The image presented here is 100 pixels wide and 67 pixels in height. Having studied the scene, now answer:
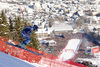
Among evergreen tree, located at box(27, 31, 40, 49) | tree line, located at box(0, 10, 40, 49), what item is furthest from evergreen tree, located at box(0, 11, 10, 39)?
evergreen tree, located at box(27, 31, 40, 49)

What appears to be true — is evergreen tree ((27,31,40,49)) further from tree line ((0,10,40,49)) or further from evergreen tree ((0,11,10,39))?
evergreen tree ((0,11,10,39))

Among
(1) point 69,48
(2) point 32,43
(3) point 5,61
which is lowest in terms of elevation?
(1) point 69,48

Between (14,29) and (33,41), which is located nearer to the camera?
(33,41)

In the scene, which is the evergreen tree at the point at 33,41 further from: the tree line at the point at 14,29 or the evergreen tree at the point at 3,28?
the evergreen tree at the point at 3,28

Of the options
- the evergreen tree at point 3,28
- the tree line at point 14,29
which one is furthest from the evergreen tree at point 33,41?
the evergreen tree at point 3,28

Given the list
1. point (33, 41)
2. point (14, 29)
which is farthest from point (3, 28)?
point (33, 41)

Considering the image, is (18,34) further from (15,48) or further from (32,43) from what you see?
(15,48)

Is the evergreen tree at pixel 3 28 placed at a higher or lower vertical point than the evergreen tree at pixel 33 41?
higher

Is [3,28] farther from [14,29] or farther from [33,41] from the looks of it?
[33,41]

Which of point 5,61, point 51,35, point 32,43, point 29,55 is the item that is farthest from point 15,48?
point 51,35

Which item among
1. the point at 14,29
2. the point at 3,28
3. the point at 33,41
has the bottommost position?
the point at 33,41

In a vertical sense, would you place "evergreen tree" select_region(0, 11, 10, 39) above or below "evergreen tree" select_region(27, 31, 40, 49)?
above
